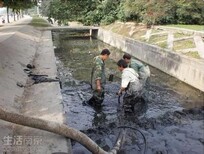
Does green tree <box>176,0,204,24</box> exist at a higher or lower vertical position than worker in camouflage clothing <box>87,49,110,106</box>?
higher

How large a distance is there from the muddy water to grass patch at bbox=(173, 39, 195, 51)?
8.31 feet

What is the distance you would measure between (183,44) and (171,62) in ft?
7.89

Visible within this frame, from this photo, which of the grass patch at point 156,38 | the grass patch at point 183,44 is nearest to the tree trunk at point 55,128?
the grass patch at point 183,44

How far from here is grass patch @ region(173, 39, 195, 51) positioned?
664 inches

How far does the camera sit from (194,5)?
2562cm

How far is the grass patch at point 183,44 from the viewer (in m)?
16.9

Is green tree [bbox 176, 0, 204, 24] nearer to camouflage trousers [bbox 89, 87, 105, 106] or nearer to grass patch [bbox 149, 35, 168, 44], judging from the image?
grass patch [bbox 149, 35, 168, 44]

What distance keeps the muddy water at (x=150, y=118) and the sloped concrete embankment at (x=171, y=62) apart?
1.32 feet

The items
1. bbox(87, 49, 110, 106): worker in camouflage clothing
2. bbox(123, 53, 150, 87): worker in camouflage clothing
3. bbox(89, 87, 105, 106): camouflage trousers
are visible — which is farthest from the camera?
bbox(89, 87, 105, 106): camouflage trousers

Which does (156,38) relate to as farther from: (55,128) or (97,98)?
(55,128)

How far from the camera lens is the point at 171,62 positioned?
15773 millimetres

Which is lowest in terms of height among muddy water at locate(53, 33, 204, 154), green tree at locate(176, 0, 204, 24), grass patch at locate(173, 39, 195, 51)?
muddy water at locate(53, 33, 204, 154)

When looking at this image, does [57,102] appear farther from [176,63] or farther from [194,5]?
[194,5]

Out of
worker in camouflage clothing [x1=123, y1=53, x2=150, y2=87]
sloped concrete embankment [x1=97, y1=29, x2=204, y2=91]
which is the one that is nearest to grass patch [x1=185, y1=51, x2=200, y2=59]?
sloped concrete embankment [x1=97, y1=29, x2=204, y2=91]
